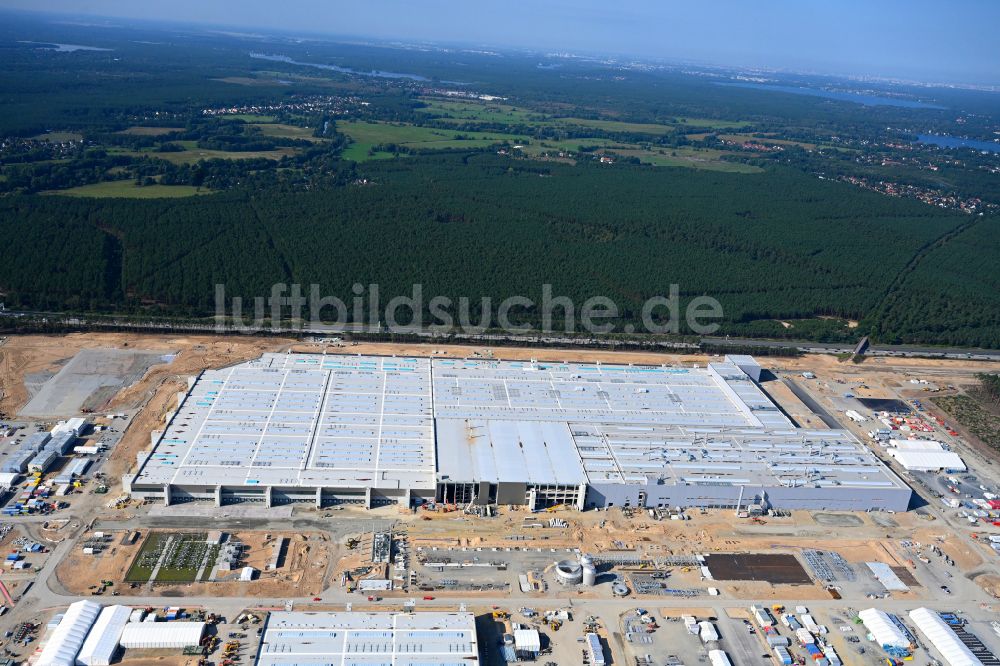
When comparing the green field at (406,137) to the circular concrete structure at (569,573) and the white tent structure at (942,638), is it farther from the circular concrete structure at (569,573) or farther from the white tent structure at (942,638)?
the white tent structure at (942,638)

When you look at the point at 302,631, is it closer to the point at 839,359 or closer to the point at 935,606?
the point at 935,606

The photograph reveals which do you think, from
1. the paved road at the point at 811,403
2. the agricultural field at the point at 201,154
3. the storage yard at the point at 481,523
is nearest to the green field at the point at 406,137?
the agricultural field at the point at 201,154

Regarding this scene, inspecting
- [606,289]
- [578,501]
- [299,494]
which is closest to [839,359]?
[606,289]

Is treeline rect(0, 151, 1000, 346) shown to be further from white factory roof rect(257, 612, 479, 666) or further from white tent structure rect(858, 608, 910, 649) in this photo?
white factory roof rect(257, 612, 479, 666)

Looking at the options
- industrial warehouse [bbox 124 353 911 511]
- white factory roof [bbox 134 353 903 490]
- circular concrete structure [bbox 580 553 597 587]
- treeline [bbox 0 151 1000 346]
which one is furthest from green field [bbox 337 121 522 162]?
circular concrete structure [bbox 580 553 597 587]

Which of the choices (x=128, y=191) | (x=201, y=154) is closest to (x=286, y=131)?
(x=201, y=154)

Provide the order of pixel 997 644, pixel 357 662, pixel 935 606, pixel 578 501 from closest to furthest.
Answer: pixel 357 662, pixel 997 644, pixel 935 606, pixel 578 501

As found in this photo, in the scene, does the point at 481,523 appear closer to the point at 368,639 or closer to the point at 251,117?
the point at 368,639
